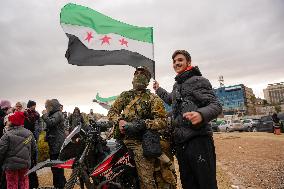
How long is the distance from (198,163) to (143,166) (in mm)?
950

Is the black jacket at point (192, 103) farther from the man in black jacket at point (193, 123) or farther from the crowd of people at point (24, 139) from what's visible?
the crowd of people at point (24, 139)

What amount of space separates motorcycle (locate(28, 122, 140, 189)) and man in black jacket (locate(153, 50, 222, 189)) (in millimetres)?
868

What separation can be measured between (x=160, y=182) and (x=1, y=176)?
163 inches

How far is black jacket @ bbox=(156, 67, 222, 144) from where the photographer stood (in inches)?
157

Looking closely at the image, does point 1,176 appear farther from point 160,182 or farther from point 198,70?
point 198,70

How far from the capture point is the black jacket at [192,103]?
3.98 metres

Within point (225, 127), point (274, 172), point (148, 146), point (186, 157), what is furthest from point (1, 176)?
point (225, 127)

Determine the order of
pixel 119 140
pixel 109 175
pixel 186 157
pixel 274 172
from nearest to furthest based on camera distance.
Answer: pixel 186 157 → pixel 109 175 → pixel 119 140 → pixel 274 172

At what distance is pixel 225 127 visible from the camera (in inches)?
1778

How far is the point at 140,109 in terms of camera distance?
4926 millimetres

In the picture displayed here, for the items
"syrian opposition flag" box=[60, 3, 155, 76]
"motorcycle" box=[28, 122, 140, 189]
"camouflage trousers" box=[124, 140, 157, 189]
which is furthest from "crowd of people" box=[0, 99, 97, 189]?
"syrian opposition flag" box=[60, 3, 155, 76]

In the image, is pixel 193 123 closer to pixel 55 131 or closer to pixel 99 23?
pixel 99 23

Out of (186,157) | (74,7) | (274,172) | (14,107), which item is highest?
(74,7)

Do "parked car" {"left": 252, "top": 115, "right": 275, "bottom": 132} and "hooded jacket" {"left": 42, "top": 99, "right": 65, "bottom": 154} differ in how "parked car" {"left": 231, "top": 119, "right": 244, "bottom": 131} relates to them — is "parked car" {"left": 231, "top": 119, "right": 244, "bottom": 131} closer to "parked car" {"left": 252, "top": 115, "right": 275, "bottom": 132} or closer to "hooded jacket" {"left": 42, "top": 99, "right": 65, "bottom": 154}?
"parked car" {"left": 252, "top": 115, "right": 275, "bottom": 132}
